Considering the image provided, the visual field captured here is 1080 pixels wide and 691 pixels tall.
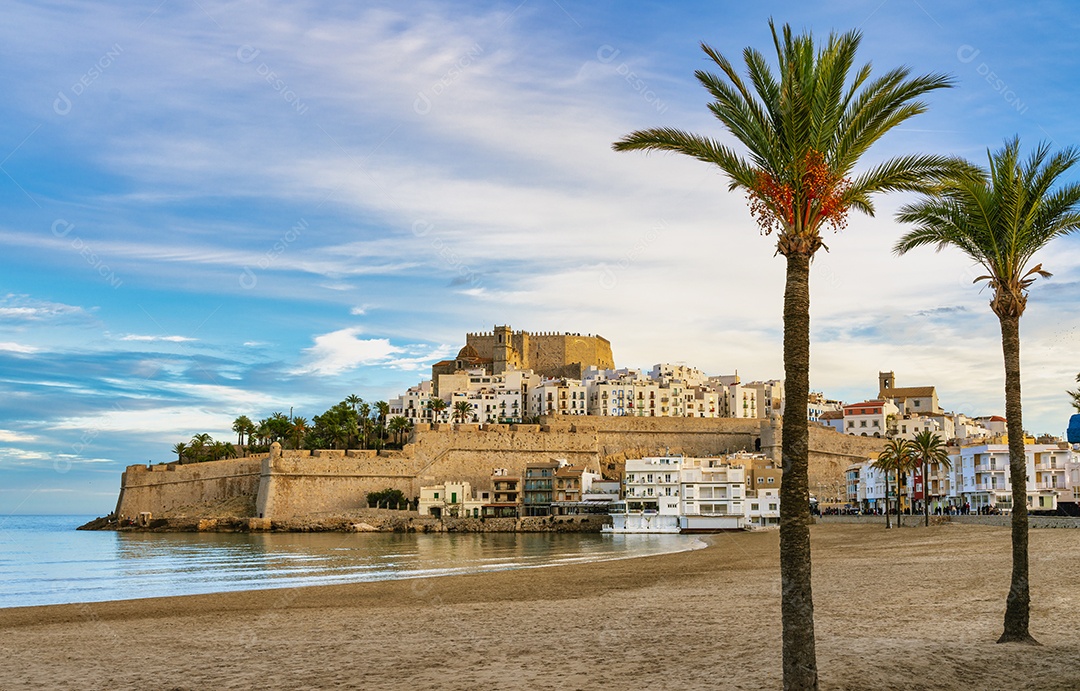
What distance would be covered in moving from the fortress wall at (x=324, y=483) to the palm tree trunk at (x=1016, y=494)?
73509mm

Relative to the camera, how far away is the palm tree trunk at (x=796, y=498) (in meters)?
8.75

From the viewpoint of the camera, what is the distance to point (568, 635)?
14336mm

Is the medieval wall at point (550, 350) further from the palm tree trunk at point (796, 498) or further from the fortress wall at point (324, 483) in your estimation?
the palm tree trunk at point (796, 498)

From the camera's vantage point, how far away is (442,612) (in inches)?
732

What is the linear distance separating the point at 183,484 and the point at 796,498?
9137cm

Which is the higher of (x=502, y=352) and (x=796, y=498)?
(x=502, y=352)

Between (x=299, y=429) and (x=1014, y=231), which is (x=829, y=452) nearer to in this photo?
(x=299, y=429)

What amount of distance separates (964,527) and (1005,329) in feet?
121

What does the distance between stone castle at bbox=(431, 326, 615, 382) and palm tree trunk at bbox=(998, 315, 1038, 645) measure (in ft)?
371

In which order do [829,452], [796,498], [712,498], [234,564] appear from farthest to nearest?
1. [829,452]
2. [712,498]
3. [234,564]
4. [796,498]

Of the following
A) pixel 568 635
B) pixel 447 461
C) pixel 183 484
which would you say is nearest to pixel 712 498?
pixel 447 461

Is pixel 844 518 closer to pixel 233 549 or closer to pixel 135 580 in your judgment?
pixel 233 549

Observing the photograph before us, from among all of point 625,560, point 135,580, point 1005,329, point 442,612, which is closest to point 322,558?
point 135,580

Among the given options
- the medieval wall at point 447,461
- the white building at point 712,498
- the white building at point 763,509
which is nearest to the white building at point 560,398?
the medieval wall at point 447,461
